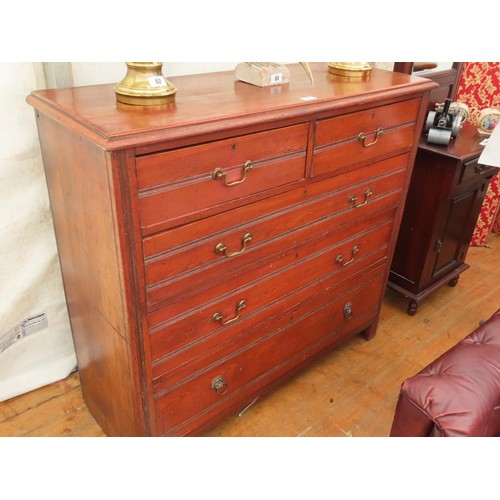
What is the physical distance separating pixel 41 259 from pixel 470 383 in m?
1.57

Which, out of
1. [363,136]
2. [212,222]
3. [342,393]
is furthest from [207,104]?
[342,393]

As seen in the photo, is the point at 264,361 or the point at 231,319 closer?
the point at 231,319

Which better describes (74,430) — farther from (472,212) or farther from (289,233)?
(472,212)

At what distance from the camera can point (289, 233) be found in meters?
1.69

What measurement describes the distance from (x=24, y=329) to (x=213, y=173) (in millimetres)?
1195

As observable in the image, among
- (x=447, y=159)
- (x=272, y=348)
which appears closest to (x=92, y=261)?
(x=272, y=348)

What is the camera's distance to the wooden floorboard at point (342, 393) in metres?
1.99

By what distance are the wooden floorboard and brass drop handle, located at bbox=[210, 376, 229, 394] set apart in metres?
0.28

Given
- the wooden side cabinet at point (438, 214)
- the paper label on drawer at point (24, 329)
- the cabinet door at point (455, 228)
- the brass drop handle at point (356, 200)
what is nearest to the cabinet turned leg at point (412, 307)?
the wooden side cabinet at point (438, 214)

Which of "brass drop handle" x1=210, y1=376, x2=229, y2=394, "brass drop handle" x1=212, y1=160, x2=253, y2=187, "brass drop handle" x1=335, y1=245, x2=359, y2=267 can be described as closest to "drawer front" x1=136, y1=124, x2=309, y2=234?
"brass drop handle" x1=212, y1=160, x2=253, y2=187

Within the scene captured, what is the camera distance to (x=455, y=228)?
2619 mm

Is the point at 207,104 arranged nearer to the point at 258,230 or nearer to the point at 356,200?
the point at 258,230
